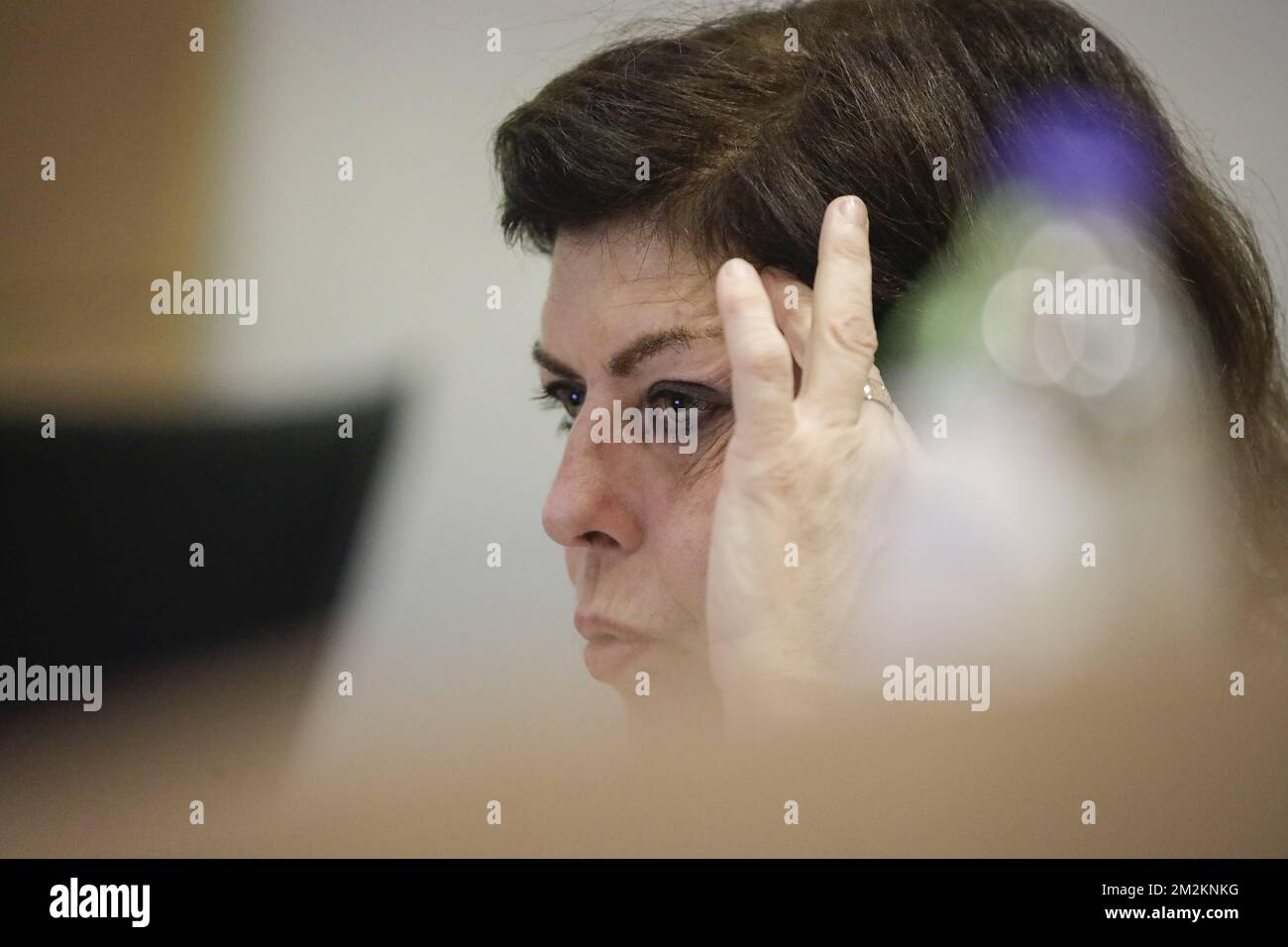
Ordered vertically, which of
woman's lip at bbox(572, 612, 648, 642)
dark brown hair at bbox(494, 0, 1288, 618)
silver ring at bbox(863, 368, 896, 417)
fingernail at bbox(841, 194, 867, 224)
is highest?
dark brown hair at bbox(494, 0, 1288, 618)

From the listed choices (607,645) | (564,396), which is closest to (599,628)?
(607,645)

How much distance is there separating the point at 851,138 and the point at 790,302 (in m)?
0.24

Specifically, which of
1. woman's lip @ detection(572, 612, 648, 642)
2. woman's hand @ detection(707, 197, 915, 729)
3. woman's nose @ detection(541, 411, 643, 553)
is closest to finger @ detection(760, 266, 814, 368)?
woman's hand @ detection(707, 197, 915, 729)

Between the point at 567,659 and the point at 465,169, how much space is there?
784 mm

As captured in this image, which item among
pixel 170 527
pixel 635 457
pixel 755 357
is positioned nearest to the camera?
pixel 755 357

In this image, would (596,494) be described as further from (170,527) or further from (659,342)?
(170,527)

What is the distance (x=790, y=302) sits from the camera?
152 cm

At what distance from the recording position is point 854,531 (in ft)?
5.01

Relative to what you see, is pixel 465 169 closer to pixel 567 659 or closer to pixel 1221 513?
pixel 567 659

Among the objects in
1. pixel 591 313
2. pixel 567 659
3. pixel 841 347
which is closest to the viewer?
pixel 841 347

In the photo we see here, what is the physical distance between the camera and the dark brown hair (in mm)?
1508

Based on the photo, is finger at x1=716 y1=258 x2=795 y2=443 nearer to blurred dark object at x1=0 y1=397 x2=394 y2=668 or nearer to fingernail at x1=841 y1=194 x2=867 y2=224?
fingernail at x1=841 y1=194 x2=867 y2=224

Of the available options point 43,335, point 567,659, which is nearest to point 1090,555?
point 567,659

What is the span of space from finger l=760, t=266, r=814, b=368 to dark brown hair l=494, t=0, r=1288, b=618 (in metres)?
0.02
